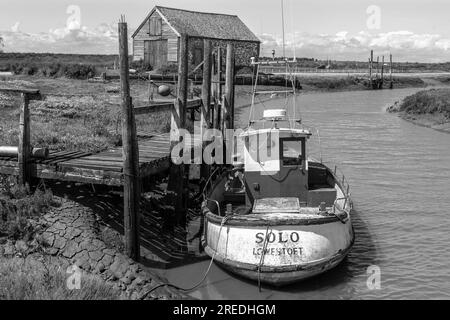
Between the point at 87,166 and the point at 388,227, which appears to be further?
the point at 388,227

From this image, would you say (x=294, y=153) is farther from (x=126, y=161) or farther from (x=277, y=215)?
(x=126, y=161)

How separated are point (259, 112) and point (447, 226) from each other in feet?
102

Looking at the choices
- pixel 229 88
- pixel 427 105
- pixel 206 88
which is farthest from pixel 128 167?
pixel 427 105

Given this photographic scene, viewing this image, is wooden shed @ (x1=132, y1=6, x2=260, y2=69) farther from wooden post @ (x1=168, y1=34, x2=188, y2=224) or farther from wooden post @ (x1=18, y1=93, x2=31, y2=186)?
wooden post @ (x1=18, y1=93, x2=31, y2=186)

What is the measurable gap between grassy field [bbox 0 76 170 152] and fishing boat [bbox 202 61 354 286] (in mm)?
3870

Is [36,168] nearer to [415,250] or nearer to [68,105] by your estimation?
[415,250]

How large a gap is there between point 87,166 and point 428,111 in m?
36.2

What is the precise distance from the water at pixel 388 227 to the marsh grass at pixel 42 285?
2609mm

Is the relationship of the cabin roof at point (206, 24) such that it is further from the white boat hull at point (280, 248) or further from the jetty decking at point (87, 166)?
the white boat hull at point (280, 248)

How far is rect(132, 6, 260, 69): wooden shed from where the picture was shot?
47812 mm

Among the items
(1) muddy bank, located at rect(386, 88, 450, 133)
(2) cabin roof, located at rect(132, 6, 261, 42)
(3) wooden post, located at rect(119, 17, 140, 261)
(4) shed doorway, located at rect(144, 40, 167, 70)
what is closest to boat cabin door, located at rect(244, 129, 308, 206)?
(3) wooden post, located at rect(119, 17, 140, 261)

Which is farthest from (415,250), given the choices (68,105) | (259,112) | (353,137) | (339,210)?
(259,112)

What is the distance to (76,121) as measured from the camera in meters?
21.0
